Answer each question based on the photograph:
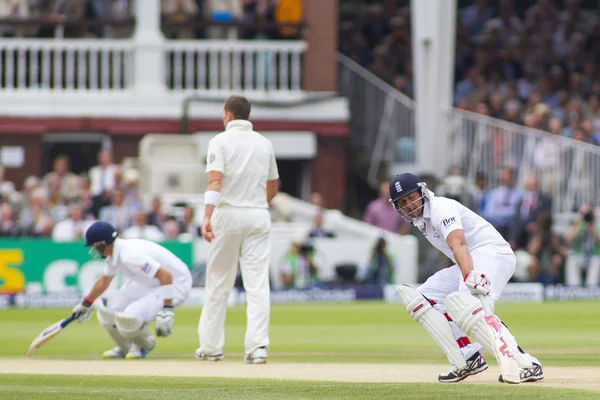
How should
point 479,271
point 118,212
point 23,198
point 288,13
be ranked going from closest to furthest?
point 479,271
point 118,212
point 23,198
point 288,13

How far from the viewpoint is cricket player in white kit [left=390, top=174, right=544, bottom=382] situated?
8430 mm

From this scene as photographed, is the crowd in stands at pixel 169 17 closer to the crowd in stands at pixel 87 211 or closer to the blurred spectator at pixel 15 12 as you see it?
the blurred spectator at pixel 15 12

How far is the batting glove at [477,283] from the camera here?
8367 millimetres

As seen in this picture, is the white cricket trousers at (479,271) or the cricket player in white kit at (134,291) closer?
the white cricket trousers at (479,271)

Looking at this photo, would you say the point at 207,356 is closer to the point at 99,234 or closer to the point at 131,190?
the point at 99,234

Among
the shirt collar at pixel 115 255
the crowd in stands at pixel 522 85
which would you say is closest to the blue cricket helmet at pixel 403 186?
the shirt collar at pixel 115 255

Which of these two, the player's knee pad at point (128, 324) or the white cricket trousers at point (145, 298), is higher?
the white cricket trousers at point (145, 298)

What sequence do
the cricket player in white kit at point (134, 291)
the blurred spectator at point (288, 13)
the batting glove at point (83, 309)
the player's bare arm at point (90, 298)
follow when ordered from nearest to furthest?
the cricket player in white kit at point (134, 291) → the player's bare arm at point (90, 298) → the batting glove at point (83, 309) → the blurred spectator at point (288, 13)

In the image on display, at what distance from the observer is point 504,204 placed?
71.6ft

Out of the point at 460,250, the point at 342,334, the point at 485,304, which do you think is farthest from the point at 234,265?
the point at 342,334

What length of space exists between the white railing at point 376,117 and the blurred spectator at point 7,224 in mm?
7765

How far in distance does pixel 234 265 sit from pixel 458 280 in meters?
2.19

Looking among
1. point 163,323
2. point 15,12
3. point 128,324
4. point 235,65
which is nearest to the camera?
point 163,323

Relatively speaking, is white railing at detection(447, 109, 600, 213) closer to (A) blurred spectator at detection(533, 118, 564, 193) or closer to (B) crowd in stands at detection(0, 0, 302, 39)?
(A) blurred spectator at detection(533, 118, 564, 193)
